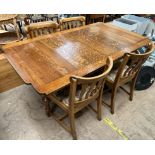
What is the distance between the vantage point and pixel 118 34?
2.12 m

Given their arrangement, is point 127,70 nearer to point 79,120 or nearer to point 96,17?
point 79,120

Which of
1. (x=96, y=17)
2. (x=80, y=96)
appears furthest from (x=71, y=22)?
(x=96, y=17)

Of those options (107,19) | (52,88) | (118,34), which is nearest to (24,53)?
(52,88)

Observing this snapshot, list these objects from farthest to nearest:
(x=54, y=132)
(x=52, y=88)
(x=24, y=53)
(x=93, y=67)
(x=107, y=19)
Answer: (x=107, y=19), (x=54, y=132), (x=24, y=53), (x=93, y=67), (x=52, y=88)

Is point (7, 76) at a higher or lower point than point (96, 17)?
lower

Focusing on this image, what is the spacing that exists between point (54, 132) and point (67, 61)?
848 mm

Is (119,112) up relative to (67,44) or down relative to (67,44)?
down

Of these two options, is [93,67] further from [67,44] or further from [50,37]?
[50,37]

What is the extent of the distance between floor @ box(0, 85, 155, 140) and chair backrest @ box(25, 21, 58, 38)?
86 cm

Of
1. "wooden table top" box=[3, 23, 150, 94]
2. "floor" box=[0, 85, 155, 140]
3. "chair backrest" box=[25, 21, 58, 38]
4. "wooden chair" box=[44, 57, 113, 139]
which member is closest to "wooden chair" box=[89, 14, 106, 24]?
"wooden table top" box=[3, 23, 150, 94]

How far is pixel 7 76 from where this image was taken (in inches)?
86.5

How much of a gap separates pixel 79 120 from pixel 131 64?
915 mm

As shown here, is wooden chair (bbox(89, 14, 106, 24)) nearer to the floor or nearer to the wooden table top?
the wooden table top

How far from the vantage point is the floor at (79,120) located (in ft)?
5.81
